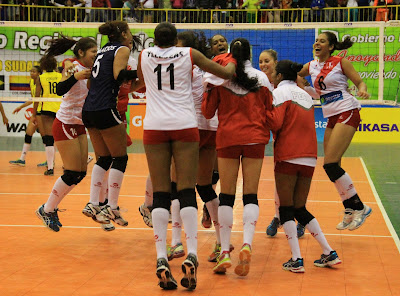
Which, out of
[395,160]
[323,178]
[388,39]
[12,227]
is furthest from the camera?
[388,39]

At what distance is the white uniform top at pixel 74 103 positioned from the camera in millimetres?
7447

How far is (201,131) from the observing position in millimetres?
6656

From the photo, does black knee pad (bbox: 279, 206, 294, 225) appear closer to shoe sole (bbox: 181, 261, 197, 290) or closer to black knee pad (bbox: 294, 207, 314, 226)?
black knee pad (bbox: 294, 207, 314, 226)

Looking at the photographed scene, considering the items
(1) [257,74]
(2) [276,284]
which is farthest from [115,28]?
(2) [276,284]

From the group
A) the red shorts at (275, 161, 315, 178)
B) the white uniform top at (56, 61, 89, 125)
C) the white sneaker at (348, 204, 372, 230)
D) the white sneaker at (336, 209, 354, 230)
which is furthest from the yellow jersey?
the red shorts at (275, 161, 315, 178)

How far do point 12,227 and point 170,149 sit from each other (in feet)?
10.3

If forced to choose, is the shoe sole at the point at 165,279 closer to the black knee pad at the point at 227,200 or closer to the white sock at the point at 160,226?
the white sock at the point at 160,226

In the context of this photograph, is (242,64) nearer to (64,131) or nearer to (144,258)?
(144,258)

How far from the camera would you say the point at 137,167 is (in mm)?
13750

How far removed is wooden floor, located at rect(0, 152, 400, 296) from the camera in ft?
17.9

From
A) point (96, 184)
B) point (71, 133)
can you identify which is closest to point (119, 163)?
point (96, 184)

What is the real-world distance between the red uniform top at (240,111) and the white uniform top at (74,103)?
2.13m

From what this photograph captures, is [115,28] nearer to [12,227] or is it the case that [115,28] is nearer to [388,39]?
[12,227]

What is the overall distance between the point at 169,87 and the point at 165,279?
1.62 meters
